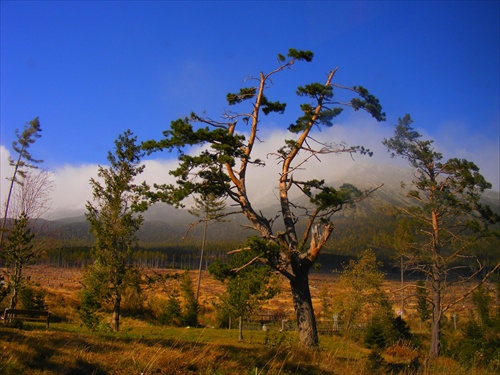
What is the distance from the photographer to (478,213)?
61.7 feet

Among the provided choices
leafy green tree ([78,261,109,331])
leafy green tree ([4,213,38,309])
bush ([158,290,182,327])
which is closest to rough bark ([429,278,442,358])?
leafy green tree ([78,261,109,331])

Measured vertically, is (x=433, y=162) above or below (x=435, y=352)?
above

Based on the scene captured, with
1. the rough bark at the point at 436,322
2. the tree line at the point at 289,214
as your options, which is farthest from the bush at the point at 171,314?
the rough bark at the point at 436,322

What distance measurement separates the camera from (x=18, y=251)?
18.6m

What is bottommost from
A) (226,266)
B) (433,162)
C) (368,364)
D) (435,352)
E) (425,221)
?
(435,352)

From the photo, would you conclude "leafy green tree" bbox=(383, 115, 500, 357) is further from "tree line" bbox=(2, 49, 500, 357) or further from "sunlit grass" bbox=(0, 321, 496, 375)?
"sunlit grass" bbox=(0, 321, 496, 375)

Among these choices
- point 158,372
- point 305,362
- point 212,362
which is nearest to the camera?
point 158,372

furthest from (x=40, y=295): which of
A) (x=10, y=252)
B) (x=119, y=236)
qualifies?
(x=119, y=236)

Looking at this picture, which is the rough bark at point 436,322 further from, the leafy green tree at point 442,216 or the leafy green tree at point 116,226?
the leafy green tree at point 116,226

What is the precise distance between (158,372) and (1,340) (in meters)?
2.55

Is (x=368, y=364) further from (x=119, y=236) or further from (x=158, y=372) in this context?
(x=119, y=236)

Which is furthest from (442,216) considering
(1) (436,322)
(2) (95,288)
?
(2) (95,288)

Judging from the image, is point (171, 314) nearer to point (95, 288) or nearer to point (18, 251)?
point (95, 288)

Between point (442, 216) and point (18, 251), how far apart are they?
20149 millimetres
